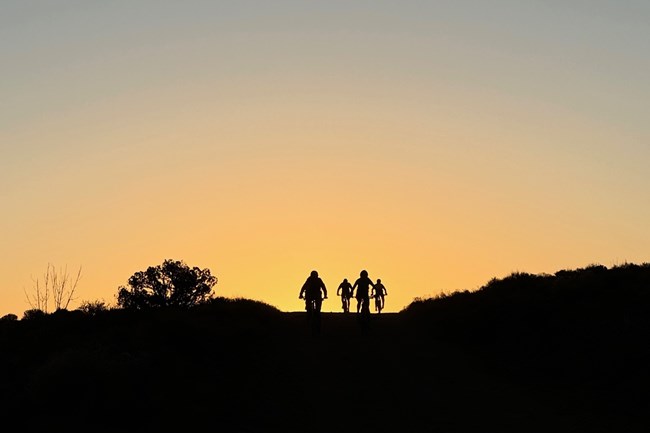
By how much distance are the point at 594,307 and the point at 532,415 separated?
9577 mm

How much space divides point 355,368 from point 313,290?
8.87 m

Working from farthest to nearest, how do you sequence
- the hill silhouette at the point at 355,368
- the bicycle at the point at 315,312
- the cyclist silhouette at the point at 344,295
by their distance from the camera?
the cyclist silhouette at the point at 344,295
the bicycle at the point at 315,312
the hill silhouette at the point at 355,368

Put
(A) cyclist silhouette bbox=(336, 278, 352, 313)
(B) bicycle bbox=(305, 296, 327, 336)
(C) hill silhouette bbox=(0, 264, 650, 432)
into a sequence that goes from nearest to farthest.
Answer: (C) hill silhouette bbox=(0, 264, 650, 432)
(B) bicycle bbox=(305, 296, 327, 336)
(A) cyclist silhouette bbox=(336, 278, 352, 313)

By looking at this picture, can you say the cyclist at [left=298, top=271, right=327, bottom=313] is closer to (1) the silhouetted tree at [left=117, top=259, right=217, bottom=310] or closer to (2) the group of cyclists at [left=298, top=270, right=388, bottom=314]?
(2) the group of cyclists at [left=298, top=270, right=388, bottom=314]

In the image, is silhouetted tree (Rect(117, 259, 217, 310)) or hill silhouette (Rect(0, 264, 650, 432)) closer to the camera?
hill silhouette (Rect(0, 264, 650, 432))

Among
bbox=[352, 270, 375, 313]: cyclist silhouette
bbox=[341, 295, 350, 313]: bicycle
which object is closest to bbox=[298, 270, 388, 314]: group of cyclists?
bbox=[352, 270, 375, 313]: cyclist silhouette

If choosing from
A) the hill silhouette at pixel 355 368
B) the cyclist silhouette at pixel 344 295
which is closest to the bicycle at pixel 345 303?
the cyclist silhouette at pixel 344 295

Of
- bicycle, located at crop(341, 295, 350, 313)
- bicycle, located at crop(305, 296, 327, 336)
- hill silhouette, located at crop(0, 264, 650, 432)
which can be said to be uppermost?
bicycle, located at crop(341, 295, 350, 313)

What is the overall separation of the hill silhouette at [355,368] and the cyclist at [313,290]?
127cm

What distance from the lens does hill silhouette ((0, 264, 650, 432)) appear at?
63.9ft

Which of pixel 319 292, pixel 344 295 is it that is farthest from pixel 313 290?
pixel 344 295

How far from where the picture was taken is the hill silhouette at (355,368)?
19.5 m

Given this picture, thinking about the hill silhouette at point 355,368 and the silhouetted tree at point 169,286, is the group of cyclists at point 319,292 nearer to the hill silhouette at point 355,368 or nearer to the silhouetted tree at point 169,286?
the hill silhouette at point 355,368

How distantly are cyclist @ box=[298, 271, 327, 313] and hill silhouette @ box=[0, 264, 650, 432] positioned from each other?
1270 mm
